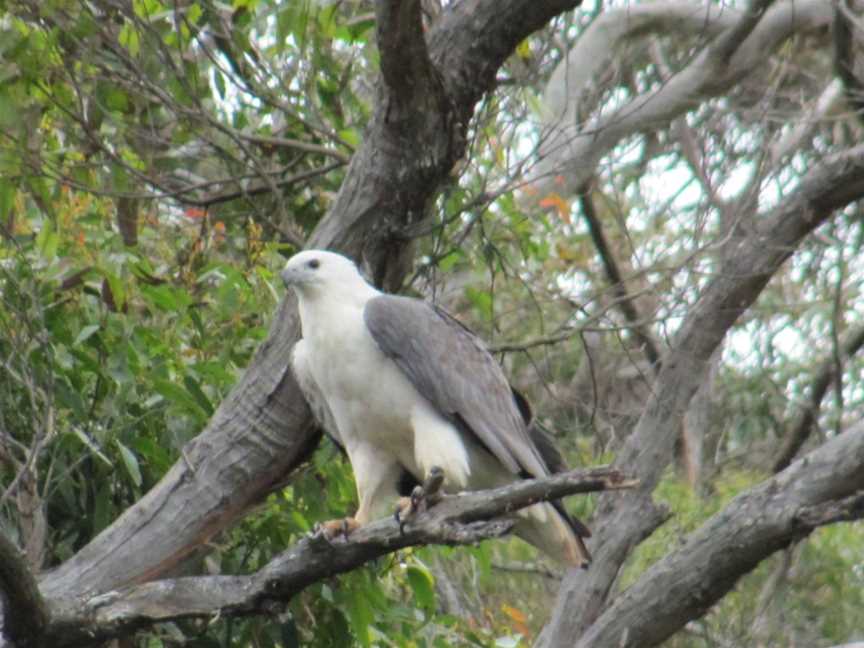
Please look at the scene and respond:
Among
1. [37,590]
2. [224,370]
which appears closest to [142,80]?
[224,370]

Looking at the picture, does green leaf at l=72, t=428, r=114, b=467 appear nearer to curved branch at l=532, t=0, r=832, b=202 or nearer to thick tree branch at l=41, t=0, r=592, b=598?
thick tree branch at l=41, t=0, r=592, b=598

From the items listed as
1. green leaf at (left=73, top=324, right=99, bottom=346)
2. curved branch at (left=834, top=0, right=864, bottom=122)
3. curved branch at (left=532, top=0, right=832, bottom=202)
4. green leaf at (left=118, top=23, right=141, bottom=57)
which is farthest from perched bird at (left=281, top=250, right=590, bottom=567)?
curved branch at (left=834, top=0, right=864, bottom=122)

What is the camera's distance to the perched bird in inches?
191

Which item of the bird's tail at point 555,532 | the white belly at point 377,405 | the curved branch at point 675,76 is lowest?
the bird's tail at point 555,532

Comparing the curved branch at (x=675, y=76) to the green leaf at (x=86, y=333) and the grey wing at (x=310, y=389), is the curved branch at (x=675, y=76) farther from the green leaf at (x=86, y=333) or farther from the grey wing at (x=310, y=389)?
the green leaf at (x=86, y=333)

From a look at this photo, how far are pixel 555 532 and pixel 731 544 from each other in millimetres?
544

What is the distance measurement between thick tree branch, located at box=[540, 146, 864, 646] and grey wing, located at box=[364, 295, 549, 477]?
3.68 ft

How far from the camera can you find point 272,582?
409cm

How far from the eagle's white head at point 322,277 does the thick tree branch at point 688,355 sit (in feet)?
5.48

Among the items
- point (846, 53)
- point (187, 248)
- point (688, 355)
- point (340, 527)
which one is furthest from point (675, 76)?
point (340, 527)

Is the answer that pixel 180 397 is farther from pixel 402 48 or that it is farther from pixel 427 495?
pixel 402 48

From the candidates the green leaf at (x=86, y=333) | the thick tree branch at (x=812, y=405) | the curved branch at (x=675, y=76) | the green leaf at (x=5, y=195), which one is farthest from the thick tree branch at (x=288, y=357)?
the thick tree branch at (x=812, y=405)

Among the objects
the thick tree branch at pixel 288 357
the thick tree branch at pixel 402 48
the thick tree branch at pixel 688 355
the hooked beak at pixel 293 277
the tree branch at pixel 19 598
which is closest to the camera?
the tree branch at pixel 19 598

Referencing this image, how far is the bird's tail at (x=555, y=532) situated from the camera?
4.95 meters
